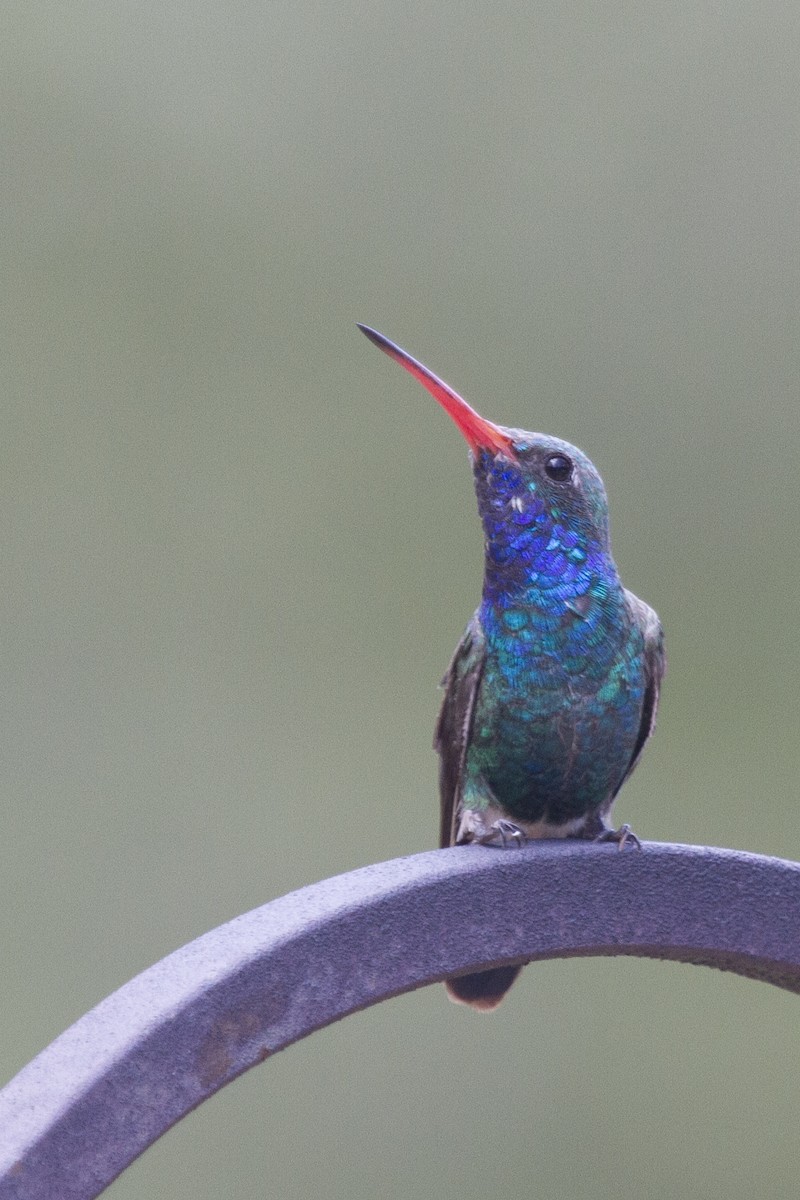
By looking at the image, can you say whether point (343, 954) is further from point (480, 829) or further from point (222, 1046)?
point (480, 829)

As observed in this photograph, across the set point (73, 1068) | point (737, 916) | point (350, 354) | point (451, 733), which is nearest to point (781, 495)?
point (350, 354)

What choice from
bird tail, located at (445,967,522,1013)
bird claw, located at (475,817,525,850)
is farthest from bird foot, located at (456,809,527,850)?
bird tail, located at (445,967,522,1013)

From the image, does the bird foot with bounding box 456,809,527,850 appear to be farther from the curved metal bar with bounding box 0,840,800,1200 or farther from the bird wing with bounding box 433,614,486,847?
the curved metal bar with bounding box 0,840,800,1200

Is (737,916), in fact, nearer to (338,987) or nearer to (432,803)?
(338,987)

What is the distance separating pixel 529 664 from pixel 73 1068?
1.98 ft

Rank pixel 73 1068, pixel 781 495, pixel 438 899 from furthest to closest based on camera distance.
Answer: pixel 781 495, pixel 438 899, pixel 73 1068

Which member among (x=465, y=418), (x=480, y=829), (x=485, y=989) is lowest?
(x=485, y=989)

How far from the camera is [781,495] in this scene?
302 centimetres

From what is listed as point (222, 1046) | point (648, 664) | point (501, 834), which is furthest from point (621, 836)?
point (222, 1046)

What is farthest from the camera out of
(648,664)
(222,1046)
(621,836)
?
(648,664)

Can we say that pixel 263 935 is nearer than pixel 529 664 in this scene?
Yes

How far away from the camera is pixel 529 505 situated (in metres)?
1.17

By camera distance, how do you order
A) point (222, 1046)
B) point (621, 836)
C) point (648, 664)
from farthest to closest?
1. point (648, 664)
2. point (621, 836)
3. point (222, 1046)

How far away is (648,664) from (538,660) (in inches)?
4.3
